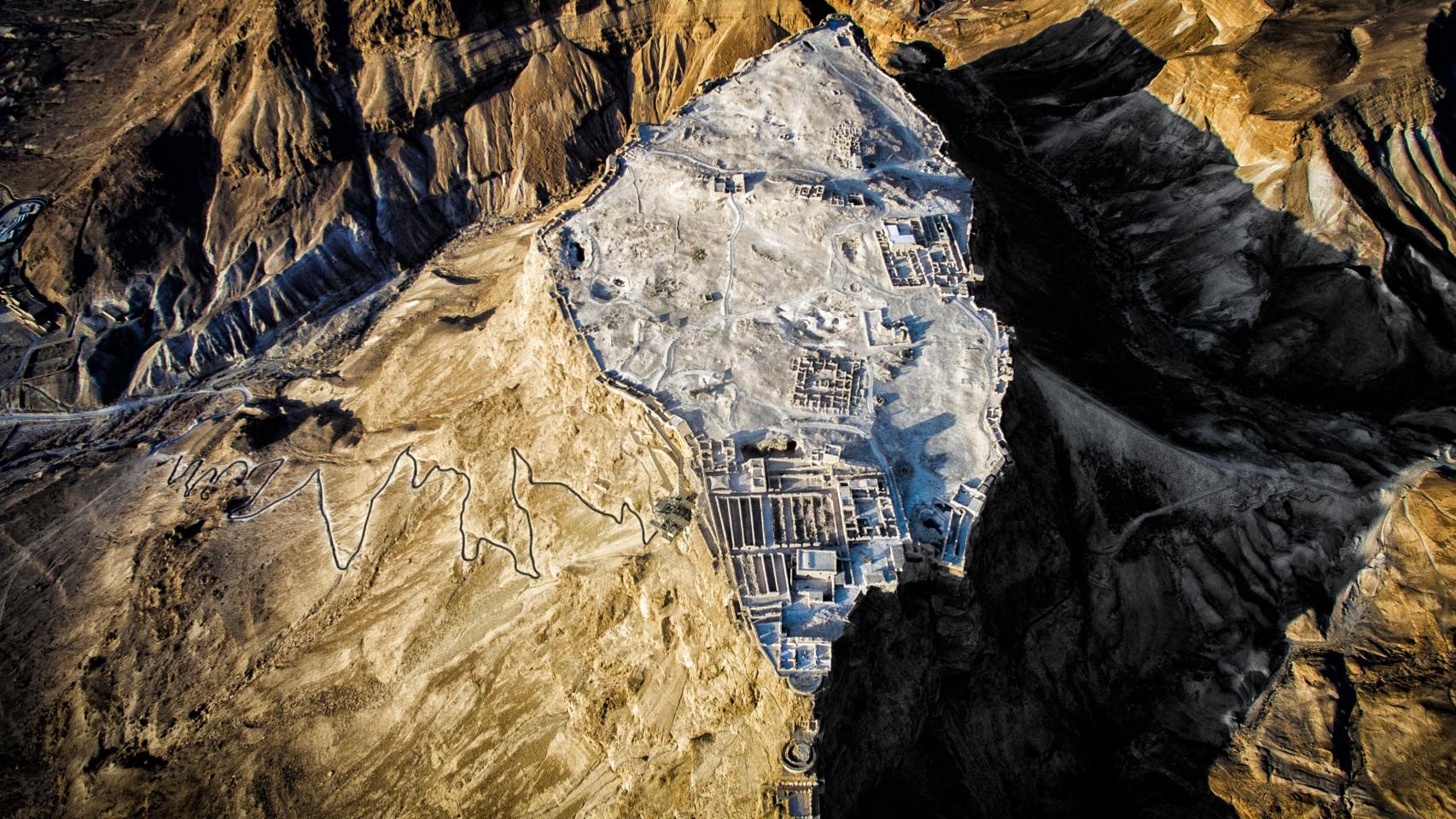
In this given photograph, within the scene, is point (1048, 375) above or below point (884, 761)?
above

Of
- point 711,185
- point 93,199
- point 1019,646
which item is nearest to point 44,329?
point 93,199

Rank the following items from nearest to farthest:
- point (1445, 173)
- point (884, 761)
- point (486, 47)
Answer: point (884, 761) → point (1445, 173) → point (486, 47)

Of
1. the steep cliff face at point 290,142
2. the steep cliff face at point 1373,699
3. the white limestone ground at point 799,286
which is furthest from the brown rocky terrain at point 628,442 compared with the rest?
the white limestone ground at point 799,286

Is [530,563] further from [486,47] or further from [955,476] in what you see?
[486,47]

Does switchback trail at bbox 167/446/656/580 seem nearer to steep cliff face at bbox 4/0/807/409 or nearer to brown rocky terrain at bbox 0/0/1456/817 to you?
brown rocky terrain at bbox 0/0/1456/817

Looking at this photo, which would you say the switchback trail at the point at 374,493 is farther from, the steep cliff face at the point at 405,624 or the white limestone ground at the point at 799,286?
the white limestone ground at the point at 799,286

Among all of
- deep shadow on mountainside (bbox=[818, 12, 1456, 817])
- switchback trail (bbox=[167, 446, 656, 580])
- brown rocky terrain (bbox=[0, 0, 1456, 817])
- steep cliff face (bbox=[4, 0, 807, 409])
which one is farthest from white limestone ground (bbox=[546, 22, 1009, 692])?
steep cliff face (bbox=[4, 0, 807, 409])

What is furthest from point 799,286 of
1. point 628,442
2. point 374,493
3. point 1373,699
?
point 1373,699

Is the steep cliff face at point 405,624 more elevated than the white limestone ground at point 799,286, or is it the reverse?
the white limestone ground at point 799,286
